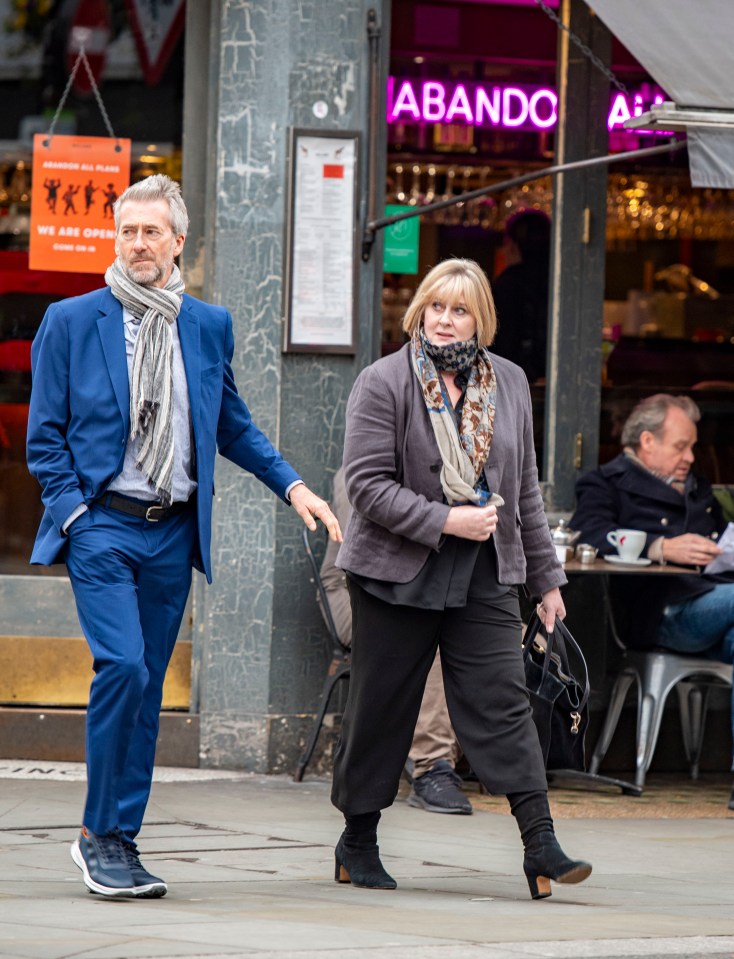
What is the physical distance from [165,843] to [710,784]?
9.41ft

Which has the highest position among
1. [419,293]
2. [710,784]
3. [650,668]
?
[419,293]

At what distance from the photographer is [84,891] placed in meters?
4.72

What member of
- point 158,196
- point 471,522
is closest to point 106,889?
point 471,522

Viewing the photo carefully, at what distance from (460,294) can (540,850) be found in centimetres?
154

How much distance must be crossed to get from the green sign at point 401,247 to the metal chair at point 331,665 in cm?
134

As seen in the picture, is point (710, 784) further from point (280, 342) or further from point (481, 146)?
point (481, 146)

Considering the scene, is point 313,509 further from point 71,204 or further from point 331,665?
point 71,204

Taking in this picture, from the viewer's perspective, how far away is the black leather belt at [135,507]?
465 centimetres

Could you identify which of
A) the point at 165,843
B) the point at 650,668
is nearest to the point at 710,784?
the point at 650,668

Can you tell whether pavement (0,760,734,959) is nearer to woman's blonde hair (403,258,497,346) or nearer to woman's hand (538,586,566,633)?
woman's hand (538,586,566,633)

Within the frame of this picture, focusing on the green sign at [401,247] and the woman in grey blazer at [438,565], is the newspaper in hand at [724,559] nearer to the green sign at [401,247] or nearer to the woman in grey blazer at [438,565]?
the green sign at [401,247]

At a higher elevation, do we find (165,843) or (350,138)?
(350,138)

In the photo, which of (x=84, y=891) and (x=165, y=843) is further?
(x=165, y=843)

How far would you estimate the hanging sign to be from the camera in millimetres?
7184
